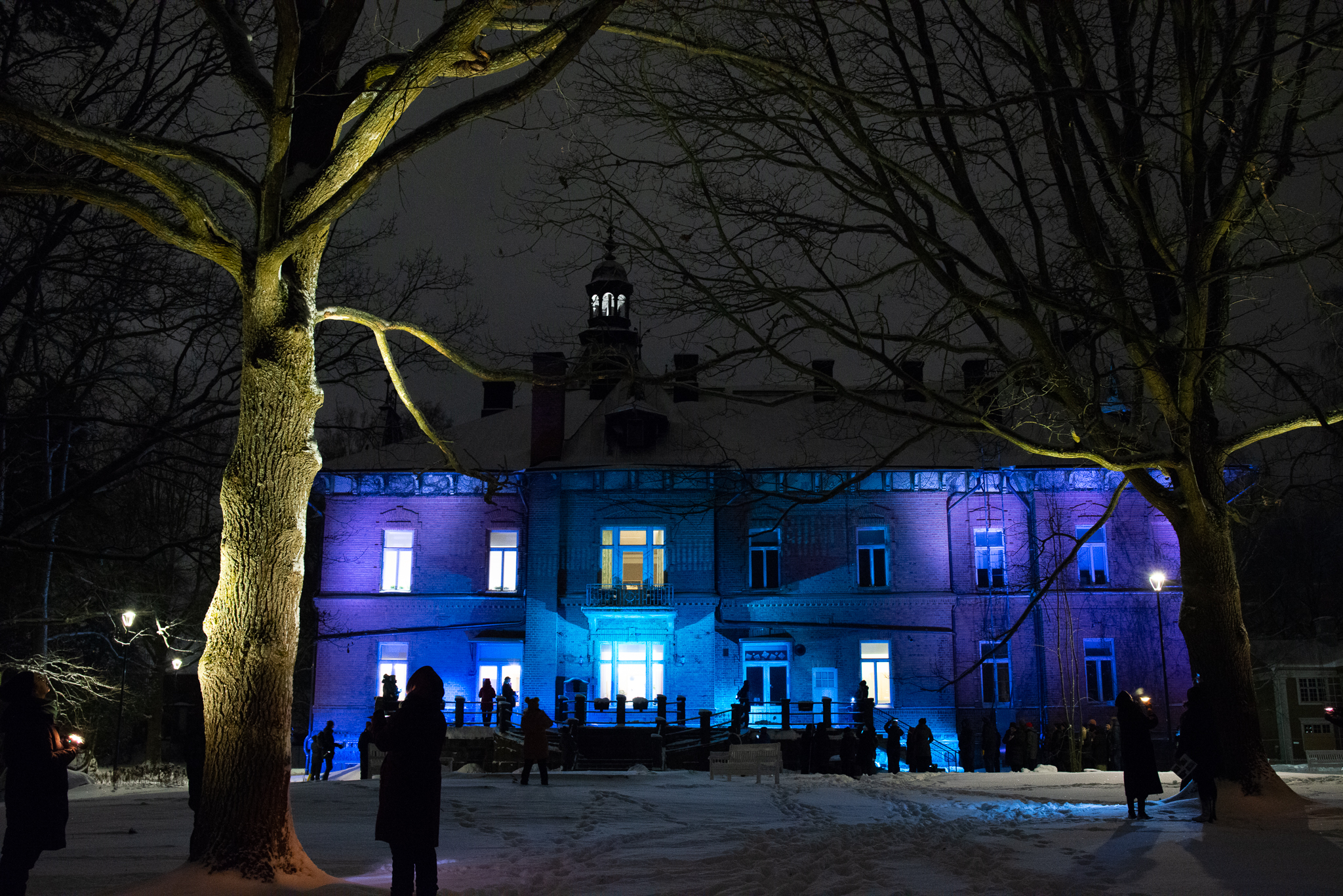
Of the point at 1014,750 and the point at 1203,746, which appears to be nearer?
the point at 1203,746

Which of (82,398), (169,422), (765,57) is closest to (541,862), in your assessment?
(765,57)

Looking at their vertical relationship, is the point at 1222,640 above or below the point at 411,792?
above

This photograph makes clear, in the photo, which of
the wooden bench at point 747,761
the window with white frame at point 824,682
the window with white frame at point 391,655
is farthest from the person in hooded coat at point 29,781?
the window with white frame at point 824,682

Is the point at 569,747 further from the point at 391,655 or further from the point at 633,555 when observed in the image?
the point at 391,655

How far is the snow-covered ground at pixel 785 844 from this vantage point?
8.23 m

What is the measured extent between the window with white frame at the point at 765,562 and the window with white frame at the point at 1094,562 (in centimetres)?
975

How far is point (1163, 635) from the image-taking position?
101ft

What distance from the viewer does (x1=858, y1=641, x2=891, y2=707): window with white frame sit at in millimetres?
33375

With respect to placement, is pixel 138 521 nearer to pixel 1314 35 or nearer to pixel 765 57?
pixel 765 57

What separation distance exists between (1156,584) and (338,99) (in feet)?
93.7

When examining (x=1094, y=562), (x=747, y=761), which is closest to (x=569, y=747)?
(x=747, y=761)

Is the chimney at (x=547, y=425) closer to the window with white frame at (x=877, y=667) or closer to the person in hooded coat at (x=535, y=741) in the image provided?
the window with white frame at (x=877, y=667)

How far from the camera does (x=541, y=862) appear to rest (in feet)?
30.9

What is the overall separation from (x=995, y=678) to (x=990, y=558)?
381 centimetres
